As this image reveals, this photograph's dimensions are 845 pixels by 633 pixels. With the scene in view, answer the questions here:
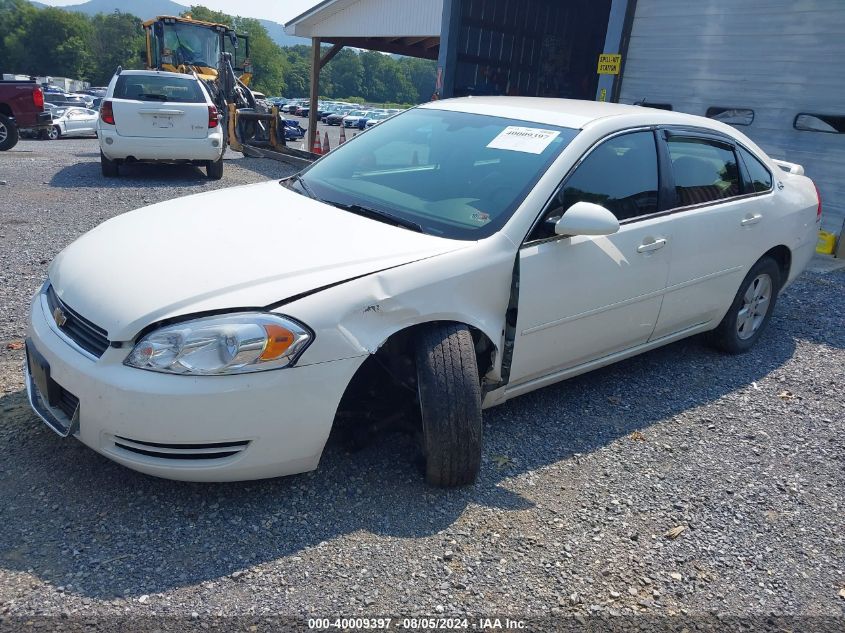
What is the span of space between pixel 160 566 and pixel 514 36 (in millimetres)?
12495

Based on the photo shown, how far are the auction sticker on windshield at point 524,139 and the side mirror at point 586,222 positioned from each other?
1.48ft

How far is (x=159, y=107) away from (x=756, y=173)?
838cm

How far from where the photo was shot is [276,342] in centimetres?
253

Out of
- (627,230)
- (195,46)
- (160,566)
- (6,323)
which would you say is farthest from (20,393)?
(195,46)

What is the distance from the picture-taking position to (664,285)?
3873 mm

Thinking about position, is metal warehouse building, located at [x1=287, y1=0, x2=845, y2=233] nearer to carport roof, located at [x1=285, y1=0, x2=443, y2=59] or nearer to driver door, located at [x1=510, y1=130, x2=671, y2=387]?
carport roof, located at [x1=285, y1=0, x2=443, y2=59]

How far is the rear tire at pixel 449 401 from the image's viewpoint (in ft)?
9.29

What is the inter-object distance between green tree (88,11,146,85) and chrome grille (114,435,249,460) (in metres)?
105

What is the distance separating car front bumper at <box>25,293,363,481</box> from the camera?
8.13ft

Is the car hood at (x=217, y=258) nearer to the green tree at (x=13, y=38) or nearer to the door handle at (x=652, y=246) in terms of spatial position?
the door handle at (x=652, y=246)

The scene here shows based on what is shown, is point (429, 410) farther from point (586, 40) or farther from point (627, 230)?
point (586, 40)

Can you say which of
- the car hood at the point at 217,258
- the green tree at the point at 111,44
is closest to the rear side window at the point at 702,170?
the car hood at the point at 217,258

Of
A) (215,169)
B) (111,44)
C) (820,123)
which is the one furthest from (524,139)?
(111,44)

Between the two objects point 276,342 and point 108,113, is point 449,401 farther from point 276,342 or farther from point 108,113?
point 108,113
